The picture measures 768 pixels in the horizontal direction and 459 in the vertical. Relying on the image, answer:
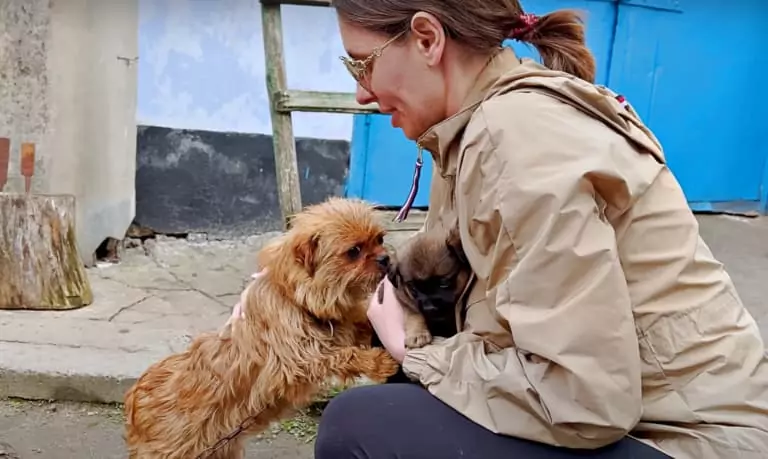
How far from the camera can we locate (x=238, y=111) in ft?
20.5

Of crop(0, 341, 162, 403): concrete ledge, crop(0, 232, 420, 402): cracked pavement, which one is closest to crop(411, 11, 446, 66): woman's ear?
crop(0, 232, 420, 402): cracked pavement

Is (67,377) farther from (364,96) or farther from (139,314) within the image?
(364,96)

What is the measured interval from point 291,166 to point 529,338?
3.22 metres

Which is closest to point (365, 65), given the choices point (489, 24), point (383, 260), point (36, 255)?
point (489, 24)

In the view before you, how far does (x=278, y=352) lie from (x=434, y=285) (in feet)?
2.66

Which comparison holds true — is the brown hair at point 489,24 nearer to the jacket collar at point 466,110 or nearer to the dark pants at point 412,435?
the jacket collar at point 466,110

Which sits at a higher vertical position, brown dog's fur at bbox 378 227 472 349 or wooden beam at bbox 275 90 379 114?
wooden beam at bbox 275 90 379 114

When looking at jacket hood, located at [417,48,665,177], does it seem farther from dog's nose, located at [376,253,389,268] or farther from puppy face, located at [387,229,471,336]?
dog's nose, located at [376,253,389,268]

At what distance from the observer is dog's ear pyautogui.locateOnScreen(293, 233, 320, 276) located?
10.3 feet

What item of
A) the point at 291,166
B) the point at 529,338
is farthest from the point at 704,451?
the point at 291,166

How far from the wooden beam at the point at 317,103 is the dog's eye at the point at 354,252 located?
5.85ft

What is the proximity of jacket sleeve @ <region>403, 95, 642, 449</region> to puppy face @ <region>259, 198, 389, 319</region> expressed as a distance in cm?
120

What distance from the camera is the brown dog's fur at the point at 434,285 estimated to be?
2463 mm

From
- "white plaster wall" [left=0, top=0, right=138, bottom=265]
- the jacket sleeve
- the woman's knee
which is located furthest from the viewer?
"white plaster wall" [left=0, top=0, right=138, bottom=265]
